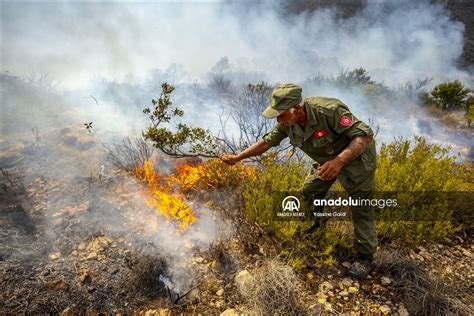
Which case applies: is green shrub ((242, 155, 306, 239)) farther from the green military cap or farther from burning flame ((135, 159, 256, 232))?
the green military cap

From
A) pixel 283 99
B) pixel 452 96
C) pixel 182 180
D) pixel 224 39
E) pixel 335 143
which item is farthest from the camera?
pixel 224 39

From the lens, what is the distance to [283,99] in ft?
6.78

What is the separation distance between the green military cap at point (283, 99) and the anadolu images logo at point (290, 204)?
117cm

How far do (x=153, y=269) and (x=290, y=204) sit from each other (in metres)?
1.44

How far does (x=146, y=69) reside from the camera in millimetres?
10125

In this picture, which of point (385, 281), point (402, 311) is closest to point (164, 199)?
point (385, 281)

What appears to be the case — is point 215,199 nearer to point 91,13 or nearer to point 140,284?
point 140,284

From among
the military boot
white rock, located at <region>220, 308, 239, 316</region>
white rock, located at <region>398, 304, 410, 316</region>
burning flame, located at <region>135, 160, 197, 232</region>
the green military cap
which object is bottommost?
white rock, located at <region>220, 308, 239, 316</region>

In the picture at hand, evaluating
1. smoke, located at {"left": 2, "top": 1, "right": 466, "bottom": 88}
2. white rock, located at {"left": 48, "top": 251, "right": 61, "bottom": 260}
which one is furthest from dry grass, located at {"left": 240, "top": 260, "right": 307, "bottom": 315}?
smoke, located at {"left": 2, "top": 1, "right": 466, "bottom": 88}

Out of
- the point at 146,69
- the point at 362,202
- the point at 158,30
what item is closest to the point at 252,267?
the point at 362,202

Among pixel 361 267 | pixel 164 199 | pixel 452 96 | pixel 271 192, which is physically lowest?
pixel 361 267

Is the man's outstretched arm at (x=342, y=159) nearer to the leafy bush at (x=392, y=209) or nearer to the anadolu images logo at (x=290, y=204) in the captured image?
the leafy bush at (x=392, y=209)

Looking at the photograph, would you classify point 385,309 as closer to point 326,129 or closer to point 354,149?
point 354,149

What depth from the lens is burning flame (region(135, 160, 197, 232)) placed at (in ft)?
10.7
